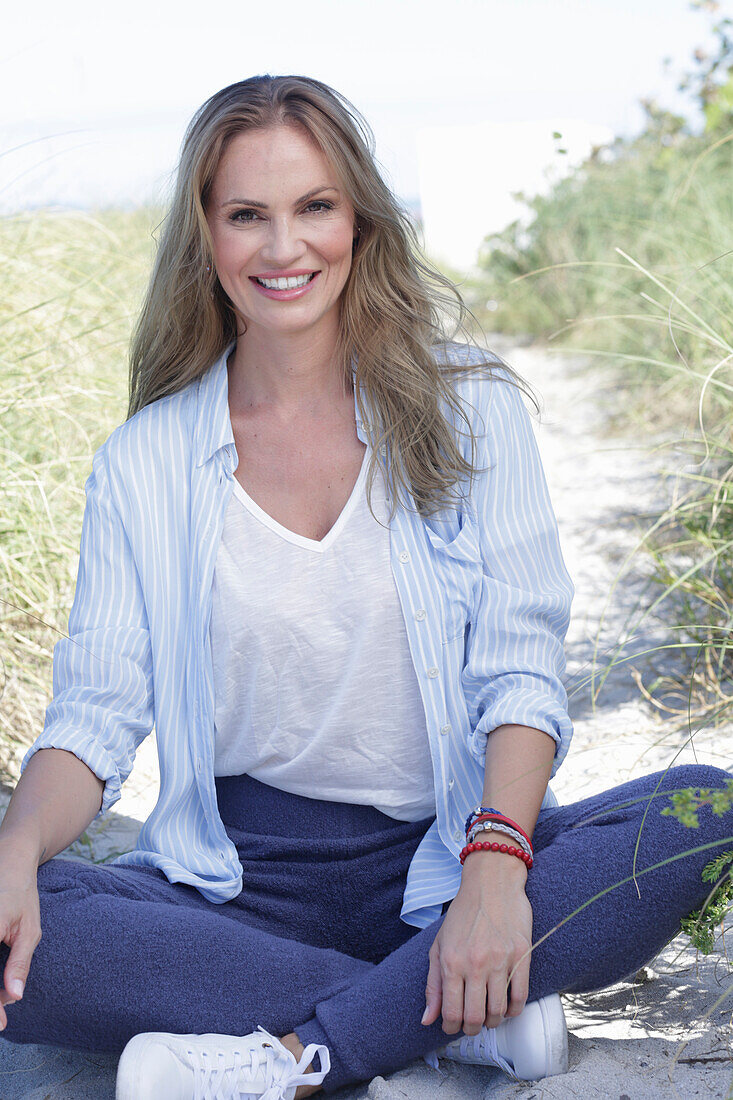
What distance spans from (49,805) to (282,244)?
3.01 feet

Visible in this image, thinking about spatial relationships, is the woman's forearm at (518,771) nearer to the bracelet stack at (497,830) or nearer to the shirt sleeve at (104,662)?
the bracelet stack at (497,830)

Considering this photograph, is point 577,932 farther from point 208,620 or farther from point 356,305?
point 356,305

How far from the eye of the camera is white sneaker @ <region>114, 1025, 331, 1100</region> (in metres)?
1.48

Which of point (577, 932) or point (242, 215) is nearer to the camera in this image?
point (577, 932)

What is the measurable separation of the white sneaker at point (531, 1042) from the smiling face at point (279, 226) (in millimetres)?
1106

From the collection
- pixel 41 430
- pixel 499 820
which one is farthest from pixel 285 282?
pixel 41 430

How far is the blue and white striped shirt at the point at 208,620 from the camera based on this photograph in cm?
183

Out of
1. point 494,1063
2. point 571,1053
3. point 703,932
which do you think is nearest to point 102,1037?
point 494,1063

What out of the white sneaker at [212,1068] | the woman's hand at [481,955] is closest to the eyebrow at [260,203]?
the woman's hand at [481,955]

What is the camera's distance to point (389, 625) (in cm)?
186

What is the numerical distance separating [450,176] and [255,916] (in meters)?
11.8

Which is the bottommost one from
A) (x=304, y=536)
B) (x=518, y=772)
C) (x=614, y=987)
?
(x=614, y=987)

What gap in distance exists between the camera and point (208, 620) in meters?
1.88

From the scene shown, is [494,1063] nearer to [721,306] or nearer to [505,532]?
[505,532]
